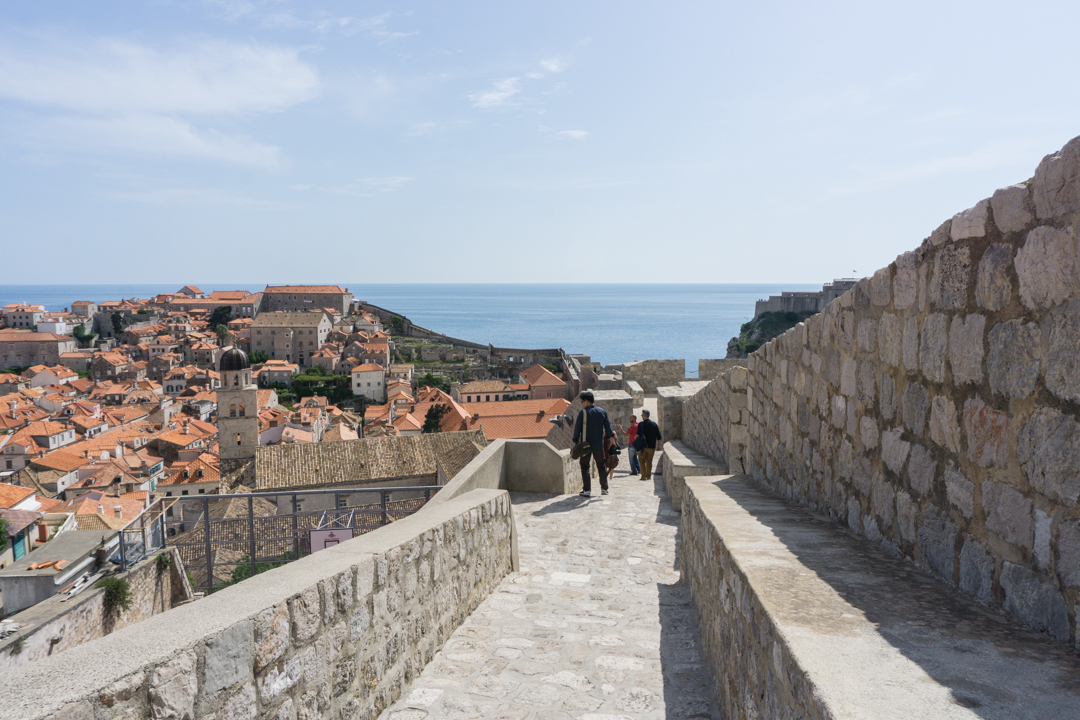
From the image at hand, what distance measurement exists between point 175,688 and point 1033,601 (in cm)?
239

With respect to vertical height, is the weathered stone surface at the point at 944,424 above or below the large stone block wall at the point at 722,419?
above

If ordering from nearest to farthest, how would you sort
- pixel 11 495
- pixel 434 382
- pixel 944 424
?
pixel 944 424, pixel 11 495, pixel 434 382

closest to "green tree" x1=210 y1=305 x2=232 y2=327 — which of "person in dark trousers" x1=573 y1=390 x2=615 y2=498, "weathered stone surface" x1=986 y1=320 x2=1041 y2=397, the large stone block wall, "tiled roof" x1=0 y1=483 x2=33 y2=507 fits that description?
"tiled roof" x1=0 y1=483 x2=33 y2=507

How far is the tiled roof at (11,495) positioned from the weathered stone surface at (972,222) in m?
31.8

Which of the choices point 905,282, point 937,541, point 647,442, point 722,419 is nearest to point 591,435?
point 722,419

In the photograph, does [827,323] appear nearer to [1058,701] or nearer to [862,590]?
[862,590]

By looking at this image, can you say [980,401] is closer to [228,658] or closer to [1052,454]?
[1052,454]

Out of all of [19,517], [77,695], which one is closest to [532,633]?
[77,695]

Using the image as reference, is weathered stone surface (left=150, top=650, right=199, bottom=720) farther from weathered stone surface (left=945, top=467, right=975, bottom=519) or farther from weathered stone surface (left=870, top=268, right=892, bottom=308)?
weathered stone surface (left=870, top=268, right=892, bottom=308)

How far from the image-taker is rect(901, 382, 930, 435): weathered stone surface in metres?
2.51

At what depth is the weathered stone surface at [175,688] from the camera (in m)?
1.61

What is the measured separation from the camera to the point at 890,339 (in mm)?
2811

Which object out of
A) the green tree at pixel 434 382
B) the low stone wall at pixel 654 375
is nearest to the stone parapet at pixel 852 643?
the low stone wall at pixel 654 375

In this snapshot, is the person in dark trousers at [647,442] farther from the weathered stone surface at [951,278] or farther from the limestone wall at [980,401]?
the weathered stone surface at [951,278]
